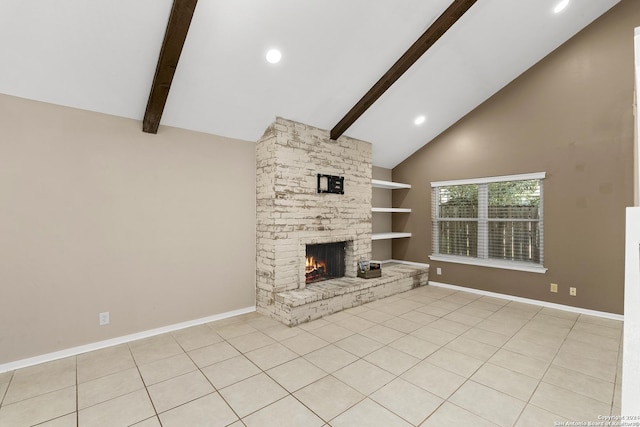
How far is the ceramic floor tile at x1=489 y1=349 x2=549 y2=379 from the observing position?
2.60 m

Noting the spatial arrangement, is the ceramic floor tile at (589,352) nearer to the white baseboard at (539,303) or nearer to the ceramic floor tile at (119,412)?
the white baseboard at (539,303)

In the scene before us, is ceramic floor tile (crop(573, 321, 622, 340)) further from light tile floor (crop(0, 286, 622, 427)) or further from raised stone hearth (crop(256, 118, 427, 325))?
raised stone hearth (crop(256, 118, 427, 325))

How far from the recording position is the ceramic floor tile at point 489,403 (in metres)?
2.03

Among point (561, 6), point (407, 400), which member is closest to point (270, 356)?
point (407, 400)

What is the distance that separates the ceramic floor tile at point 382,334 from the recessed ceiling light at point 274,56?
3.27 meters

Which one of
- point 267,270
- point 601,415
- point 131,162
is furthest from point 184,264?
point 601,415

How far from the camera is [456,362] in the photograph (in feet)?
9.12

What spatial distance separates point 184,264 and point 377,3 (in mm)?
3690

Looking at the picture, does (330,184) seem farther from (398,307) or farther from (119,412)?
(119,412)

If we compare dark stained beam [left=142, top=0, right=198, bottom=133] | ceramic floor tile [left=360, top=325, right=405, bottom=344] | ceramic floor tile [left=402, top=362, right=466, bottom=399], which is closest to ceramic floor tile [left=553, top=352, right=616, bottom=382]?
ceramic floor tile [left=402, top=362, right=466, bottom=399]

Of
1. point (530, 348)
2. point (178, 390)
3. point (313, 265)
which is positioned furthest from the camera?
point (313, 265)

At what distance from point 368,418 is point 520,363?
5.60ft

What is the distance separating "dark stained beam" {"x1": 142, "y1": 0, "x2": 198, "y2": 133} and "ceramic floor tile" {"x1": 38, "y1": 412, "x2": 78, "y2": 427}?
273 cm

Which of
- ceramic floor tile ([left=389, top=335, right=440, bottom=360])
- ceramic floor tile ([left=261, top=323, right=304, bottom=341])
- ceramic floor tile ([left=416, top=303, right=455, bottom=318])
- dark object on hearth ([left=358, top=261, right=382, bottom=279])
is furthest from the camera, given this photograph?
dark object on hearth ([left=358, top=261, right=382, bottom=279])
